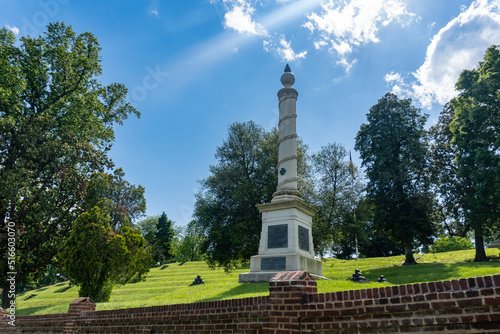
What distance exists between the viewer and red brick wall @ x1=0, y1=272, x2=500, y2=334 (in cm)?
333

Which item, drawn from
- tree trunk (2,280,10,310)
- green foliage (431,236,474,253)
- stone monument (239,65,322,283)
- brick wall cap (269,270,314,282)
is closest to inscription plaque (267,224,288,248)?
stone monument (239,65,322,283)

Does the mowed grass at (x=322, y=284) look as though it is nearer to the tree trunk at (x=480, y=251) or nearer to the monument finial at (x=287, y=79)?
the tree trunk at (x=480, y=251)


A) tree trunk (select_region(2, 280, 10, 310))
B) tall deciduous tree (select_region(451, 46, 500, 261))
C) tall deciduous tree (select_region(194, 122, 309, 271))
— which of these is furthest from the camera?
tall deciduous tree (select_region(194, 122, 309, 271))

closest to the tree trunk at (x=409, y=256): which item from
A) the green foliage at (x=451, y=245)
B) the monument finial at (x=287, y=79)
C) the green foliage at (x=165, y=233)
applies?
the monument finial at (x=287, y=79)

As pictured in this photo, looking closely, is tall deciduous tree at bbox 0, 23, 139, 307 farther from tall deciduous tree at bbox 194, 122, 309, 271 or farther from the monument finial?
the monument finial

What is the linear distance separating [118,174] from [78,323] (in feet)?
82.0

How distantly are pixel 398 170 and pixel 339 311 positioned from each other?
85.6ft

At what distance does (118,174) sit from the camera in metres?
32.9

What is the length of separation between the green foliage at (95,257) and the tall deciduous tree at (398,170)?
66.5ft

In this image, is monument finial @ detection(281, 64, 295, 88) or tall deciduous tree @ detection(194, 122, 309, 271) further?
tall deciduous tree @ detection(194, 122, 309, 271)

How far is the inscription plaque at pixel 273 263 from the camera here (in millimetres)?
14938

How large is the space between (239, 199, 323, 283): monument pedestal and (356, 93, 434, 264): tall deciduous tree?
13.2 m

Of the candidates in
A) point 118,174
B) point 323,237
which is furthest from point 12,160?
point 323,237

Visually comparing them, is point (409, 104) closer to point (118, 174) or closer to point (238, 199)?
point (238, 199)
